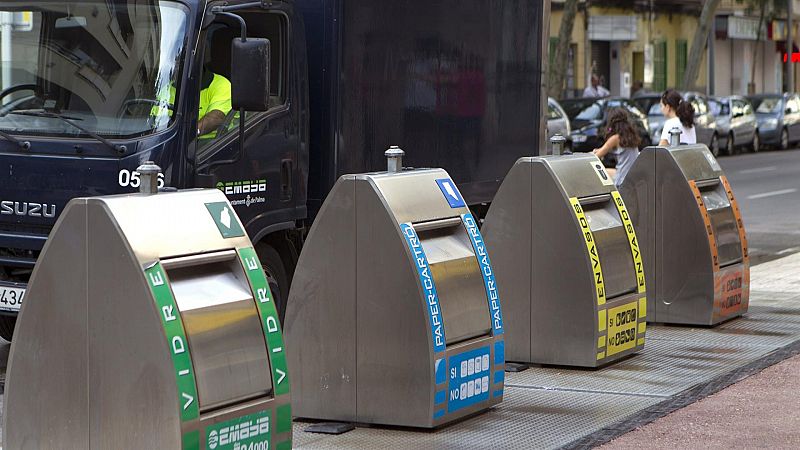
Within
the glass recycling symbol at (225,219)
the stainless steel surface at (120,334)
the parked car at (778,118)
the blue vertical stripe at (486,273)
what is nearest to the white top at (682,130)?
the blue vertical stripe at (486,273)

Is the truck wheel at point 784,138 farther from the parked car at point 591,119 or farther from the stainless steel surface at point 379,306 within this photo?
the stainless steel surface at point 379,306

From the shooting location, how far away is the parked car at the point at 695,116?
111ft

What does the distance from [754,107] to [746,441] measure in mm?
37997

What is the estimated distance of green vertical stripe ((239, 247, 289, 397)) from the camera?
5.95 metres

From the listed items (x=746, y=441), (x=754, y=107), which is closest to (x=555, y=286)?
(x=746, y=441)

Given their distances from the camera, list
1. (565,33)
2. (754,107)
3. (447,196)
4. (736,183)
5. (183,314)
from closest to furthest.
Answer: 1. (183,314)
2. (447,196)
3. (736,183)
4. (565,33)
5. (754,107)

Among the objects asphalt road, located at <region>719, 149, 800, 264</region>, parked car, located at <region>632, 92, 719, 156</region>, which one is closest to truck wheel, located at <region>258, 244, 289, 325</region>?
asphalt road, located at <region>719, 149, 800, 264</region>

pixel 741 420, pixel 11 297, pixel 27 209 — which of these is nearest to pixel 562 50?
pixel 27 209

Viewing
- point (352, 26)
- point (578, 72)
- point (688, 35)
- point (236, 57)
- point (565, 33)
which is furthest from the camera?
point (688, 35)

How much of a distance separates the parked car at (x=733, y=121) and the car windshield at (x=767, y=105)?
2462 mm

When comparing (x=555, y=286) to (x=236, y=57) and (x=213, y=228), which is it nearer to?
(x=236, y=57)

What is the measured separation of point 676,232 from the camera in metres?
10.5

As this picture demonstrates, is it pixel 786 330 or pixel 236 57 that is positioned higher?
pixel 236 57

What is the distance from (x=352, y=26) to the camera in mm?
10070
